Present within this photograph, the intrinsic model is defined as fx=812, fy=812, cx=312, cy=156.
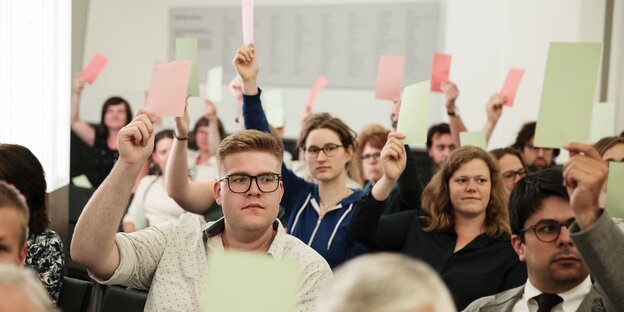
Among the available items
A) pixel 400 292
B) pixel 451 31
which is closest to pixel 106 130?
pixel 451 31

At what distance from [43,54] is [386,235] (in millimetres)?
1633

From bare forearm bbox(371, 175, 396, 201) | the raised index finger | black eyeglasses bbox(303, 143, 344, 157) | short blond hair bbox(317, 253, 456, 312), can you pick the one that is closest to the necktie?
the raised index finger

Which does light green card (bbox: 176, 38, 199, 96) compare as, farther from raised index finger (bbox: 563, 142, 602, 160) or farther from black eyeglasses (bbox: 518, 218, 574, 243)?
raised index finger (bbox: 563, 142, 602, 160)

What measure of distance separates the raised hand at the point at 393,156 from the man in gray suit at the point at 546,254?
49cm

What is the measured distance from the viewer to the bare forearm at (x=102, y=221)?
213cm

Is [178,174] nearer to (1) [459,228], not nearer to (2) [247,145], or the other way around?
(2) [247,145]

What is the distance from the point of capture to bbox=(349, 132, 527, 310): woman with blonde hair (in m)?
2.86

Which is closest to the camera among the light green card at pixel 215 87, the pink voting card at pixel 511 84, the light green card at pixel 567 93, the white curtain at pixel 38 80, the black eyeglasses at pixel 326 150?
the light green card at pixel 567 93

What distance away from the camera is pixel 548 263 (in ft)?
6.97

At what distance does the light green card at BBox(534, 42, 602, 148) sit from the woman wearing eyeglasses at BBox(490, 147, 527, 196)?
1808 mm

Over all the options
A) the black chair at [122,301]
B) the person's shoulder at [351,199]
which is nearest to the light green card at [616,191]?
the person's shoulder at [351,199]

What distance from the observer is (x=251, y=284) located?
171 centimetres

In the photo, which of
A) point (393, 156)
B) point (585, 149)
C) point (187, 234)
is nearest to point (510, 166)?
point (393, 156)

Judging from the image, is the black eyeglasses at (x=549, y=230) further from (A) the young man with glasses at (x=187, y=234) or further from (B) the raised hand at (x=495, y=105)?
(B) the raised hand at (x=495, y=105)
